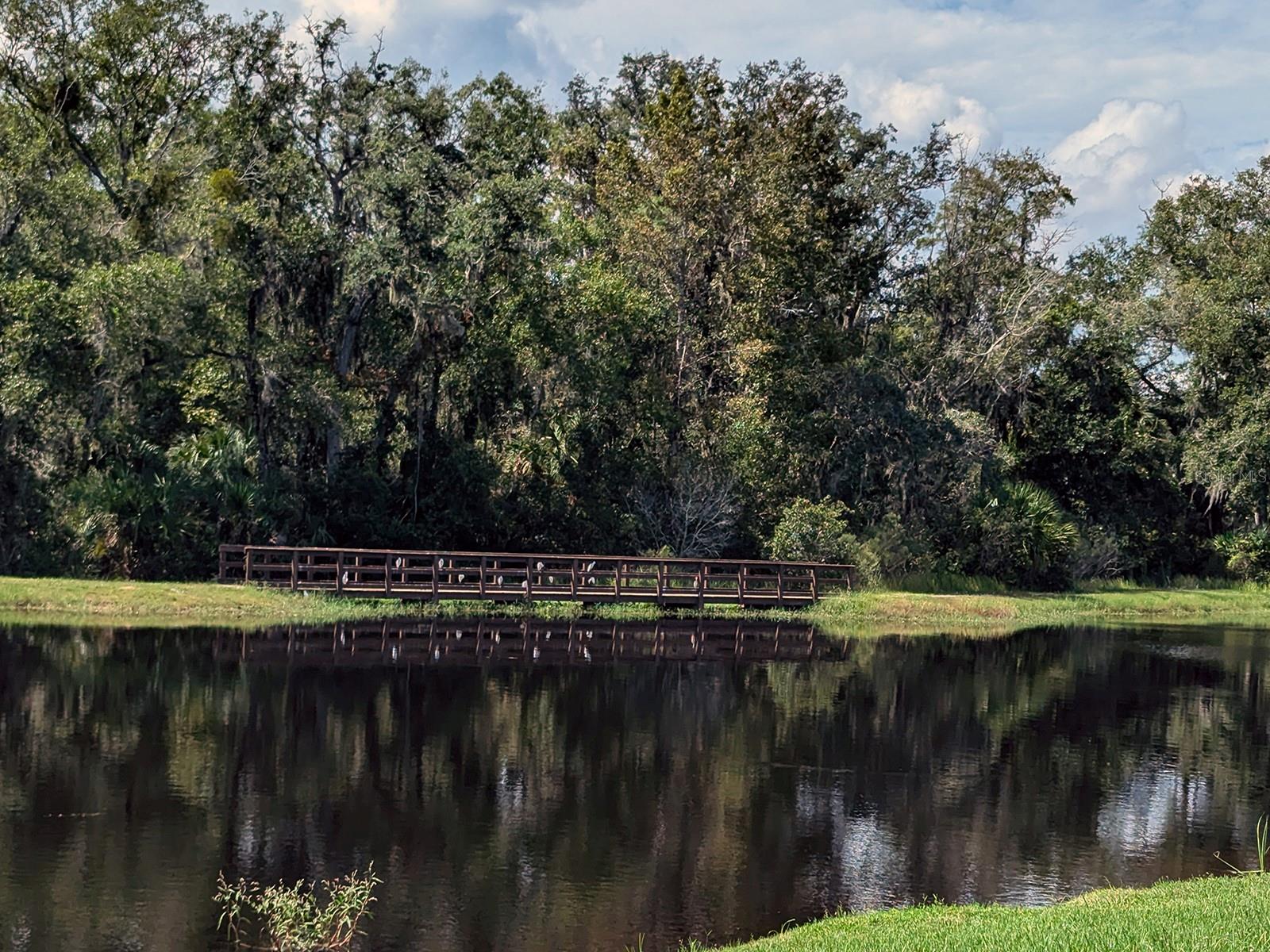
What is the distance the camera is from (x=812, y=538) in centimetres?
4422

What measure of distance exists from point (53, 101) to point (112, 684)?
88.9ft

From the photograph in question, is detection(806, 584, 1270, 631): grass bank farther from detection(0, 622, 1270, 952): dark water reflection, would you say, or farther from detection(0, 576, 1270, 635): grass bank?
detection(0, 622, 1270, 952): dark water reflection

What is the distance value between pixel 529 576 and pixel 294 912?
2697 centimetres

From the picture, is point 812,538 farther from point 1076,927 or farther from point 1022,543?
point 1076,927

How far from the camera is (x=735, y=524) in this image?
1816 inches

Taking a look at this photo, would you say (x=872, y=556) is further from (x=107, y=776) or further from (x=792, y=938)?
(x=792, y=938)

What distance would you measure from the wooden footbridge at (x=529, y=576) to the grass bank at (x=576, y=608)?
15.2 inches

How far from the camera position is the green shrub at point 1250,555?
2159 inches

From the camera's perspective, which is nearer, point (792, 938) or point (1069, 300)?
point (792, 938)

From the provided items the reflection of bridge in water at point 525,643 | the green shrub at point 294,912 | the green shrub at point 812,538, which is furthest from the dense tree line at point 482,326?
the green shrub at point 294,912

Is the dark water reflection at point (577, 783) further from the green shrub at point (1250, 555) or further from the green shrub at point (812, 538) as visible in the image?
the green shrub at point (1250, 555)

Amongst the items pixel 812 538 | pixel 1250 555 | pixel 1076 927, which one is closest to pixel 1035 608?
pixel 812 538

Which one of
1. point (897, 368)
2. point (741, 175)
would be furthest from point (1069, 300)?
point (741, 175)

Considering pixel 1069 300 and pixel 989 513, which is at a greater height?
pixel 1069 300
